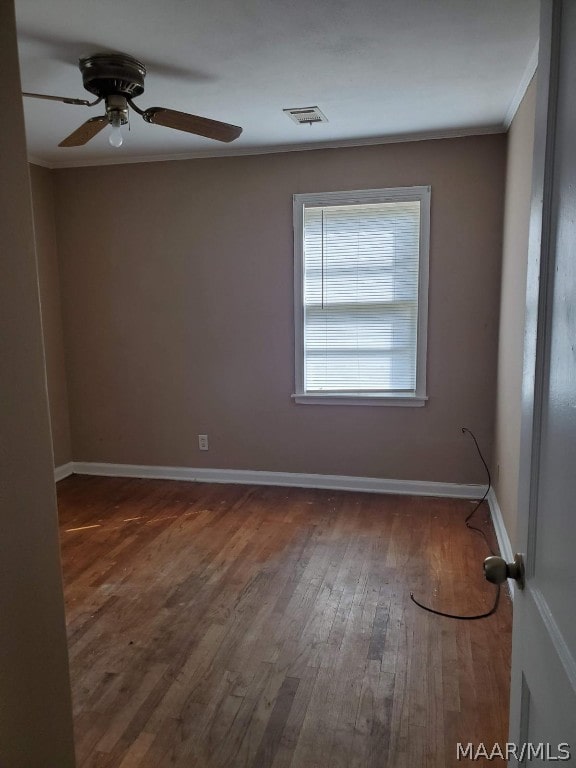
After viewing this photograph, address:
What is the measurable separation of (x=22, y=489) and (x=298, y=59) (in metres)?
2.21

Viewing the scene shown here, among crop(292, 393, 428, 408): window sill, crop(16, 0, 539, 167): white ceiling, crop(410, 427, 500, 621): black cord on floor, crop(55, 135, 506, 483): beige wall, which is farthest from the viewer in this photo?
crop(292, 393, 428, 408): window sill

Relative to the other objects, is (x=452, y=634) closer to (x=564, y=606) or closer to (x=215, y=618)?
(x=215, y=618)

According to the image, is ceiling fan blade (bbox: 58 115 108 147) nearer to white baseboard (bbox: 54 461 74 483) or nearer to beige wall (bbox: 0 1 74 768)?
beige wall (bbox: 0 1 74 768)

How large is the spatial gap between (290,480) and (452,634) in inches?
81.6

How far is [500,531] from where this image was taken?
3131 mm

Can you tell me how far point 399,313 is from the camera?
3.86 m

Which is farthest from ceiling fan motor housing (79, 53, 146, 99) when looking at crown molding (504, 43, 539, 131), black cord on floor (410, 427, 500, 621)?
black cord on floor (410, 427, 500, 621)

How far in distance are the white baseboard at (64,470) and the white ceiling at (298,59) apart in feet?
8.62

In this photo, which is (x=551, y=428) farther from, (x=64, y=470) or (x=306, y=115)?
(x=64, y=470)

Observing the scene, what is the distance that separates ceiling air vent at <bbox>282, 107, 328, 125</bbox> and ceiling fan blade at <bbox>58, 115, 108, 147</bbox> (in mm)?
1124

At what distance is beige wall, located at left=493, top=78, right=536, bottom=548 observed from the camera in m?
2.60

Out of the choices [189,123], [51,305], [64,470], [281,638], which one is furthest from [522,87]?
[64,470]

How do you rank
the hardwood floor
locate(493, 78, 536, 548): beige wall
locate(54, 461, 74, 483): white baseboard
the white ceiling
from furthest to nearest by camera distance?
locate(54, 461, 74, 483): white baseboard
locate(493, 78, 536, 548): beige wall
the white ceiling
the hardwood floor

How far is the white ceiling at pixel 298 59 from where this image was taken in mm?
1988
